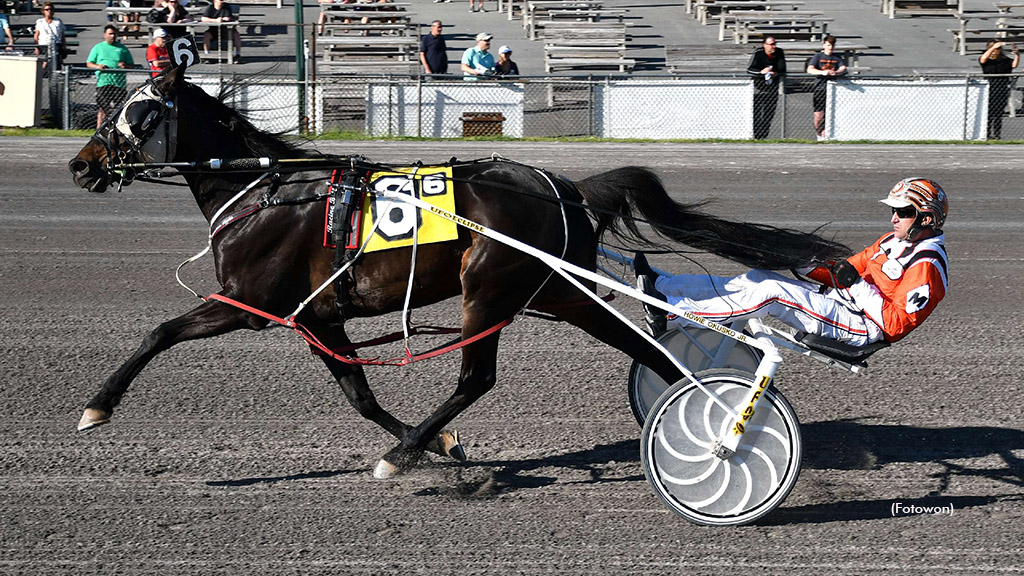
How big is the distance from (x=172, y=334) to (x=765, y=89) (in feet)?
40.8

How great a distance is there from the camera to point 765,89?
50.8 feet

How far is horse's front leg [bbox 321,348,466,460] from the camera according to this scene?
15.4 ft

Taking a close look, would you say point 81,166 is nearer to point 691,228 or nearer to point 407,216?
point 407,216

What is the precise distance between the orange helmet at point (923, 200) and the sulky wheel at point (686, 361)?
1.07m

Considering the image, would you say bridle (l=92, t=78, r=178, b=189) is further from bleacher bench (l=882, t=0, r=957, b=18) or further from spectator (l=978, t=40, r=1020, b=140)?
bleacher bench (l=882, t=0, r=957, b=18)

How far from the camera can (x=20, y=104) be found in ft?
49.8

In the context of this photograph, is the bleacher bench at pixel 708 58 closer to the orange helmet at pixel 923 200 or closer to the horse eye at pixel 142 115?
the orange helmet at pixel 923 200

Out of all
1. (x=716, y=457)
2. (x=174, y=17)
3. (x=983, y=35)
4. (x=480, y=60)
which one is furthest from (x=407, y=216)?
(x=983, y=35)

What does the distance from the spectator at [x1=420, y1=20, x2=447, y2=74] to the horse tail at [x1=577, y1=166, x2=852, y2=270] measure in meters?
12.6

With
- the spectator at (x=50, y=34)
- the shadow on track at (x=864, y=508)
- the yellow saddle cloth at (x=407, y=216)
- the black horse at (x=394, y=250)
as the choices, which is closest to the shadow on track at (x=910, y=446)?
the shadow on track at (x=864, y=508)

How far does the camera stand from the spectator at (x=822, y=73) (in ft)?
50.6

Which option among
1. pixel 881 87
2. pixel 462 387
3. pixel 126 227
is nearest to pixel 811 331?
pixel 462 387

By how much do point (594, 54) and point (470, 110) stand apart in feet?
17.5

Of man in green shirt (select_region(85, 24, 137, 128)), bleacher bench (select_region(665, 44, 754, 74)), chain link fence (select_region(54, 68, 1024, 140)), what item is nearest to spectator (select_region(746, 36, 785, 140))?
chain link fence (select_region(54, 68, 1024, 140))
